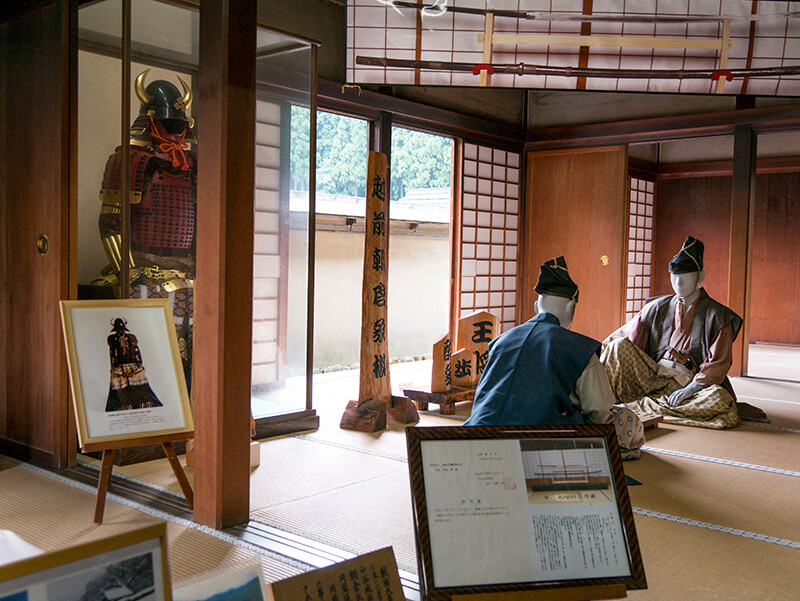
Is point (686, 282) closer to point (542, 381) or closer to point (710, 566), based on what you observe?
point (542, 381)

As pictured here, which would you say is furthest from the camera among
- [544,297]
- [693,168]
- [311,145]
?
[693,168]

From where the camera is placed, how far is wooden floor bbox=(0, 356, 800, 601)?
223 centimetres

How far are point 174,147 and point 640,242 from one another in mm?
6471

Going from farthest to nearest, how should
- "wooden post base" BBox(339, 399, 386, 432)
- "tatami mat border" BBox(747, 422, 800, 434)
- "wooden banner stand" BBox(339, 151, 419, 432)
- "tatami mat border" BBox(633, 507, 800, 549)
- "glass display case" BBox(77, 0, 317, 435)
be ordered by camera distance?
1. "wooden banner stand" BBox(339, 151, 419, 432)
2. "tatami mat border" BBox(747, 422, 800, 434)
3. "wooden post base" BBox(339, 399, 386, 432)
4. "glass display case" BBox(77, 0, 317, 435)
5. "tatami mat border" BBox(633, 507, 800, 549)

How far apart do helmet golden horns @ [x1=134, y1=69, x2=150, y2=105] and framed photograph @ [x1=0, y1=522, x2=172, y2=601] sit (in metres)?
3.19

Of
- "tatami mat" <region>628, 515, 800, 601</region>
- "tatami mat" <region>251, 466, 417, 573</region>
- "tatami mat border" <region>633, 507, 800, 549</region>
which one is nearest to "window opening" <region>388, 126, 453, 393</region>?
"tatami mat" <region>251, 466, 417, 573</region>

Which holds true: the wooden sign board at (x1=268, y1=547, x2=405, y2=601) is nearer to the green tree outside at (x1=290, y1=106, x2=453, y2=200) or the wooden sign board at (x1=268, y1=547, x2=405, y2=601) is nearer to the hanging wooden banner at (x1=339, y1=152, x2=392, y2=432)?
the hanging wooden banner at (x1=339, y1=152, x2=392, y2=432)

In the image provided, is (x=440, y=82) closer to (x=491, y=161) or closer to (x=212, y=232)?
(x=212, y=232)

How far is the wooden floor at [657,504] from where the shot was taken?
7.32 ft

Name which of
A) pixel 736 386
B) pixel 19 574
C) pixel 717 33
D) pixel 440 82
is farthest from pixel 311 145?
pixel 736 386

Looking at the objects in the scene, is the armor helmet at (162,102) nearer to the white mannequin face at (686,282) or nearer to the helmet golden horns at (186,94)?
the helmet golden horns at (186,94)

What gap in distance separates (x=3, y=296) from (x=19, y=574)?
10.4 ft

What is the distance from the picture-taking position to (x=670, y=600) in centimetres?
203

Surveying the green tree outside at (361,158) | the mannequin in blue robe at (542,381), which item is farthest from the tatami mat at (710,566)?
the green tree outside at (361,158)
